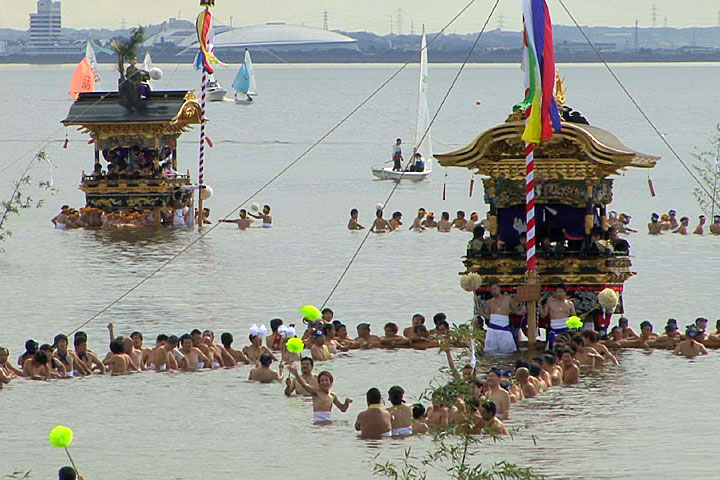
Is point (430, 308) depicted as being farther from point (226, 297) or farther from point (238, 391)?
point (238, 391)

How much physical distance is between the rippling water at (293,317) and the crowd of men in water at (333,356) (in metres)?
0.24

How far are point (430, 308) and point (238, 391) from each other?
29.0 feet

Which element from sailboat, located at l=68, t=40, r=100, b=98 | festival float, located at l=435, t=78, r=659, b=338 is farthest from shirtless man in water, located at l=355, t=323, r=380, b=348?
sailboat, located at l=68, t=40, r=100, b=98

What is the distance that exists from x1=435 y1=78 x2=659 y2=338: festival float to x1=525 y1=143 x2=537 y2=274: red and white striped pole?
8 cm

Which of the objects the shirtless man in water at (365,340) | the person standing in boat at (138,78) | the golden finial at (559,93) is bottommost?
the shirtless man in water at (365,340)

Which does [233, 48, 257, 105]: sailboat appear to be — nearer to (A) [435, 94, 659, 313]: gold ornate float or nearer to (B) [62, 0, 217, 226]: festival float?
(B) [62, 0, 217, 226]: festival float

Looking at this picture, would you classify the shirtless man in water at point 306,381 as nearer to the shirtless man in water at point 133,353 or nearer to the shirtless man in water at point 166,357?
the shirtless man in water at point 166,357

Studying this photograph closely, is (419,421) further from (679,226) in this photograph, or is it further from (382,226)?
(679,226)

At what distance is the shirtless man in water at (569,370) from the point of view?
22.3 metres

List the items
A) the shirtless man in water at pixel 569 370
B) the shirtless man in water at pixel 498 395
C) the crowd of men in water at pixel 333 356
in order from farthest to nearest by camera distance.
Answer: the shirtless man in water at pixel 569 370 < the shirtless man in water at pixel 498 395 < the crowd of men in water at pixel 333 356

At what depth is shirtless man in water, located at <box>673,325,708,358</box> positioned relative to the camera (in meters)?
24.4

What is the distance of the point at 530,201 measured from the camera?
899 inches

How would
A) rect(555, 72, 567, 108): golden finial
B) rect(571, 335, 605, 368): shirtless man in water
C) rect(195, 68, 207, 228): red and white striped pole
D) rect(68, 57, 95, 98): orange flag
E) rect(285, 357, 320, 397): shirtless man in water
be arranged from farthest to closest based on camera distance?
1. rect(68, 57, 95, 98): orange flag
2. rect(195, 68, 207, 228): red and white striped pole
3. rect(555, 72, 567, 108): golden finial
4. rect(571, 335, 605, 368): shirtless man in water
5. rect(285, 357, 320, 397): shirtless man in water

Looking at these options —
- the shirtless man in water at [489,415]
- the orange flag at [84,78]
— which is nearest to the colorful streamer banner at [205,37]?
the orange flag at [84,78]
